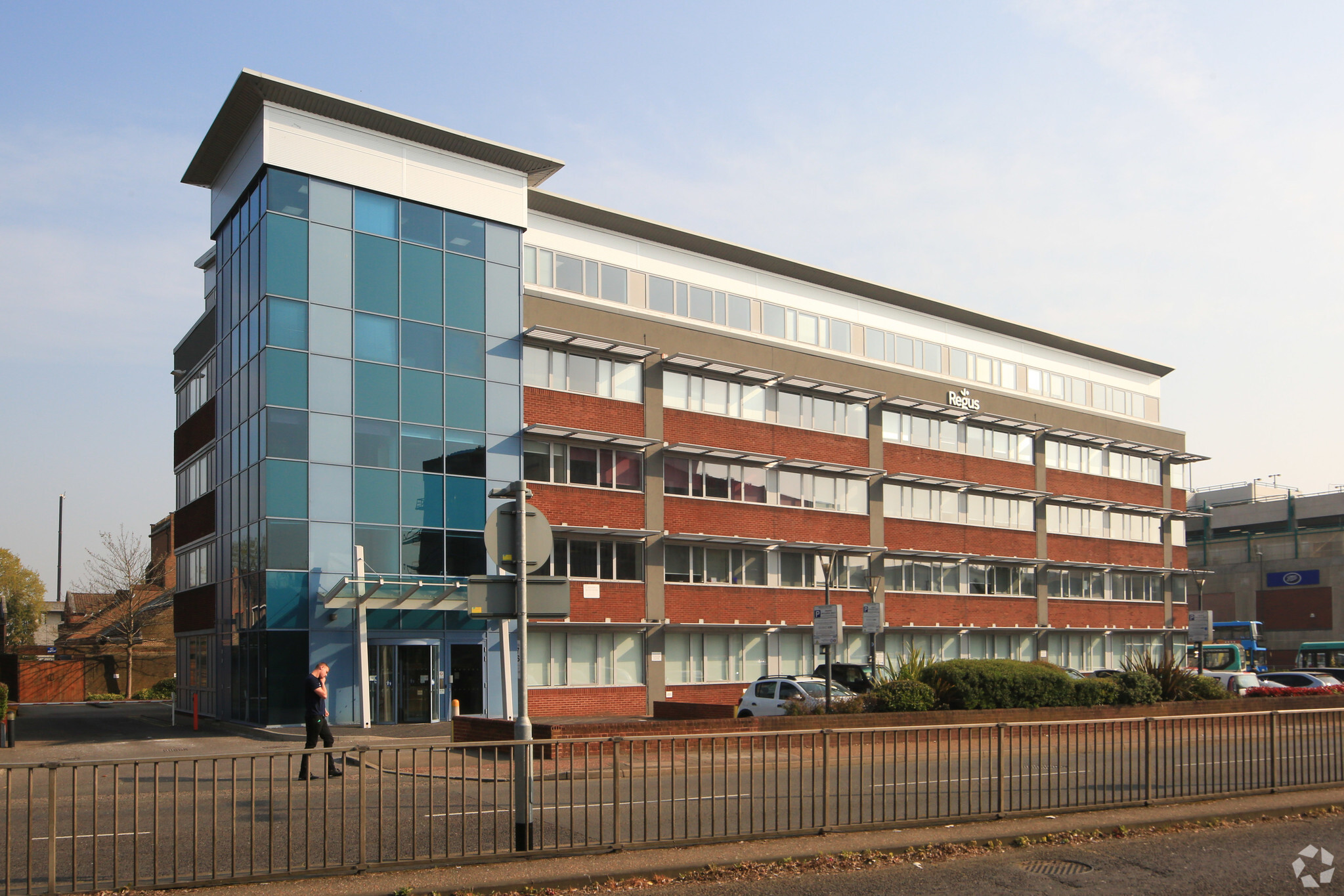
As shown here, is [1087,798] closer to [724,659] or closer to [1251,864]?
[1251,864]

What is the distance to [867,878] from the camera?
9.59 meters

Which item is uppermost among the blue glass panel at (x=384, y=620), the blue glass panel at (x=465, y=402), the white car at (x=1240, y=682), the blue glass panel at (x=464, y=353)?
the blue glass panel at (x=464, y=353)

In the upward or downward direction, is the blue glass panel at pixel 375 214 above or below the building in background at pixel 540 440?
above

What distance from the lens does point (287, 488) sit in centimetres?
2973

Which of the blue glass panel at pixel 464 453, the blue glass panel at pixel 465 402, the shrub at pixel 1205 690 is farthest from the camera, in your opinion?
the blue glass panel at pixel 465 402

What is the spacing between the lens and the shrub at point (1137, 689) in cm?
2748

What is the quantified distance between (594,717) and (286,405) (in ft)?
44.1

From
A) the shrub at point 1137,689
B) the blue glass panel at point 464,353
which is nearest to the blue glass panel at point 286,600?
the blue glass panel at point 464,353

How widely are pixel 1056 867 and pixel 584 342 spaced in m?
27.3

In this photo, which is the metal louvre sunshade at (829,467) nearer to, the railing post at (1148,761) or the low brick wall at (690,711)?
the low brick wall at (690,711)

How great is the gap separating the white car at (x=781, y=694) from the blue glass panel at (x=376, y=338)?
44.9 ft

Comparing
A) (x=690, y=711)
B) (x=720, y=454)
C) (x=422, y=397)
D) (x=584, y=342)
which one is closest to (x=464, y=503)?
(x=422, y=397)

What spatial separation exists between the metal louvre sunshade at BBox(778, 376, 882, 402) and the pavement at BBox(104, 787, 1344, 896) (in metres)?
30.3

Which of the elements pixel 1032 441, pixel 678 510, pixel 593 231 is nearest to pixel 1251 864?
pixel 678 510
